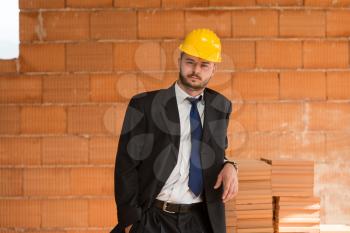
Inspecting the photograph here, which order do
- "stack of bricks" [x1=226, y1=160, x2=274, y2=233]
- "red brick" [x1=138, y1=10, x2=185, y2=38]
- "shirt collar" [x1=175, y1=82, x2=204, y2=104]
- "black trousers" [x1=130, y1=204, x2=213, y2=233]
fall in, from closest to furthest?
"black trousers" [x1=130, y1=204, x2=213, y2=233] < "shirt collar" [x1=175, y1=82, x2=204, y2=104] < "stack of bricks" [x1=226, y1=160, x2=274, y2=233] < "red brick" [x1=138, y1=10, x2=185, y2=38]

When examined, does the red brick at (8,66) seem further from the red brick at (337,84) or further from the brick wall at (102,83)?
the red brick at (337,84)

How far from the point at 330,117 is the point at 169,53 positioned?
4.26ft

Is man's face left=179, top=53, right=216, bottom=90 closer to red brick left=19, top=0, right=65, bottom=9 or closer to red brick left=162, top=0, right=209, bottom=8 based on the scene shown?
red brick left=162, top=0, right=209, bottom=8

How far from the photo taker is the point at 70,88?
3.75 metres

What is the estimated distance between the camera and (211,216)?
84.2 inches

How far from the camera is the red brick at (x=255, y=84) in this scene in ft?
12.4

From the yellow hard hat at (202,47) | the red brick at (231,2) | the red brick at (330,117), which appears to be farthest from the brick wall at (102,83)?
the yellow hard hat at (202,47)

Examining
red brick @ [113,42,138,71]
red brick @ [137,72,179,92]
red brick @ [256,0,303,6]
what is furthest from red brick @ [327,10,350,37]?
red brick @ [113,42,138,71]

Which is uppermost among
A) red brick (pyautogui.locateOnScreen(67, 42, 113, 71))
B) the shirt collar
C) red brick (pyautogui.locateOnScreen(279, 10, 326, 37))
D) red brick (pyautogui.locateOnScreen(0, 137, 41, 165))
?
red brick (pyautogui.locateOnScreen(279, 10, 326, 37))

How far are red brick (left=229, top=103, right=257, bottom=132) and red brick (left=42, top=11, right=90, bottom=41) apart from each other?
126 centimetres

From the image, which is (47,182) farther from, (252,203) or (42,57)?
(252,203)

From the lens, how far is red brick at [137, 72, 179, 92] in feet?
12.3

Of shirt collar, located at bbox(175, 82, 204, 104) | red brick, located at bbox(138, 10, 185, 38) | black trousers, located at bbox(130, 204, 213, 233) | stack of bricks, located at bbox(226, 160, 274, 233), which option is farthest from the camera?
red brick, located at bbox(138, 10, 185, 38)

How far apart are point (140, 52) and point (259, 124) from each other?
1037 mm
